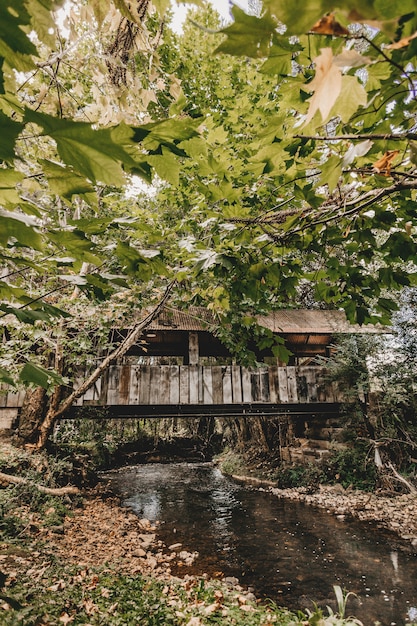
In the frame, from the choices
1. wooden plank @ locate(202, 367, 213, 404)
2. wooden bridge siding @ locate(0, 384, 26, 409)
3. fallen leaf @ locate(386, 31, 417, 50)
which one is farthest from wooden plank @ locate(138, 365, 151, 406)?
fallen leaf @ locate(386, 31, 417, 50)

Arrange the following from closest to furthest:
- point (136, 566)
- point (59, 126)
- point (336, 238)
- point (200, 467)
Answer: point (59, 126) < point (336, 238) < point (136, 566) < point (200, 467)

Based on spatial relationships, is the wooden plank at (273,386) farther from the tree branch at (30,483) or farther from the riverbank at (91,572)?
the tree branch at (30,483)

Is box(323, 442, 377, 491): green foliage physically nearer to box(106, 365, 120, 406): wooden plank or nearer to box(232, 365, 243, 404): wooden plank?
box(232, 365, 243, 404): wooden plank

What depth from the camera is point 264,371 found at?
9070 millimetres

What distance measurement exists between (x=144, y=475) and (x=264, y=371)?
7768 mm

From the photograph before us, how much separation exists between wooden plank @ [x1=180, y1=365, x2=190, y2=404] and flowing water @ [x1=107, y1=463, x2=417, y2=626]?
2583 millimetres

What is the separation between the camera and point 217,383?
870 cm

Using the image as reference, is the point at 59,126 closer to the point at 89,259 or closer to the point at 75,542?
the point at 89,259

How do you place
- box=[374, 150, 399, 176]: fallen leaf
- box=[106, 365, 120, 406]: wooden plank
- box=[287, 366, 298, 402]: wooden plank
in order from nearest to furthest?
box=[374, 150, 399, 176]: fallen leaf
box=[106, 365, 120, 406]: wooden plank
box=[287, 366, 298, 402]: wooden plank

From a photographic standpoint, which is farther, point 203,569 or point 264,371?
point 264,371

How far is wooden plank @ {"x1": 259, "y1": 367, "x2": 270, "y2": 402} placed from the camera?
8.92 metres

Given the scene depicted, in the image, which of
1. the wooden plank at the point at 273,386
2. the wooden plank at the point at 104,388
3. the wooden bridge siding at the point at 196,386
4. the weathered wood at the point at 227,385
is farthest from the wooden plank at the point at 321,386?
the wooden plank at the point at 104,388

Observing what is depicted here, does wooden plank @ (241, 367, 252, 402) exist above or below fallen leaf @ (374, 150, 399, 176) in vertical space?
below

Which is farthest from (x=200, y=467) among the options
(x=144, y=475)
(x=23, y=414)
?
(x=23, y=414)
